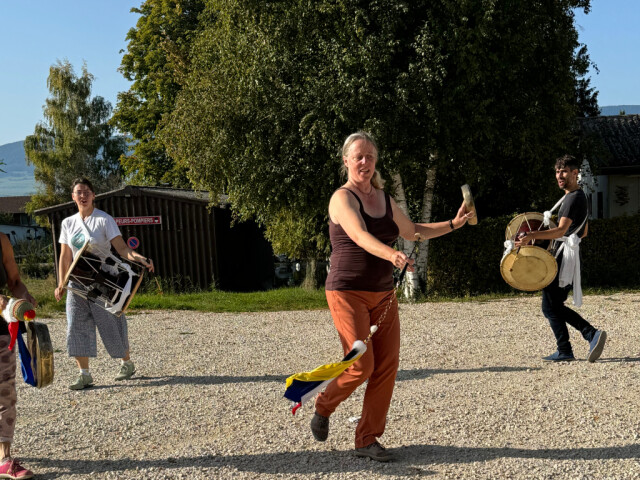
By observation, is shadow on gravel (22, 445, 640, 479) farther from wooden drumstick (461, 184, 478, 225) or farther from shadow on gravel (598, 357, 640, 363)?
shadow on gravel (598, 357, 640, 363)

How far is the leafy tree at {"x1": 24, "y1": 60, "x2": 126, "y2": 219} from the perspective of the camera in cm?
4734

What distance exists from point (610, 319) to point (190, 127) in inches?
396

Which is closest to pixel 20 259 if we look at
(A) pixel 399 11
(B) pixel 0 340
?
(A) pixel 399 11

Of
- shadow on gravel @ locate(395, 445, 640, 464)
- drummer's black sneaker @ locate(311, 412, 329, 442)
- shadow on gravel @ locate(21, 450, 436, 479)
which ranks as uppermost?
drummer's black sneaker @ locate(311, 412, 329, 442)

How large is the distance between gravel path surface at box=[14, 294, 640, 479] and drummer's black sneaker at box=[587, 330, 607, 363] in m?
0.12

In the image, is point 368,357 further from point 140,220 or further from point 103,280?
point 140,220

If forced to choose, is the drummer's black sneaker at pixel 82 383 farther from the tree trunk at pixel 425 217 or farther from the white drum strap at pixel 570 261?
the tree trunk at pixel 425 217

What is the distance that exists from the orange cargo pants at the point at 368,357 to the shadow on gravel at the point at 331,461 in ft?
0.76

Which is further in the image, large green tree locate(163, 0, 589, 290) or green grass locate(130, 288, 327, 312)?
green grass locate(130, 288, 327, 312)

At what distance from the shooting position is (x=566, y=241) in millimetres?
6906

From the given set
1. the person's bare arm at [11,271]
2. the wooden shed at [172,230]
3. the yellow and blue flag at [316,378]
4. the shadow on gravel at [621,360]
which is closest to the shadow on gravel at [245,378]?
the shadow on gravel at [621,360]

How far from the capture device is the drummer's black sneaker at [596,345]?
671cm

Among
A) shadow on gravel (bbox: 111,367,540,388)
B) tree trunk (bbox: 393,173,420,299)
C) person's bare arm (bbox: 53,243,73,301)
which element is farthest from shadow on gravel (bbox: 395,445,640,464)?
tree trunk (bbox: 393,173,420,299)

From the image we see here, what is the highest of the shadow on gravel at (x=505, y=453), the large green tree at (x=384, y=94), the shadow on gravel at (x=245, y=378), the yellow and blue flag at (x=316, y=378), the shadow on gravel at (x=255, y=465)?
the large green tree at (x=384, y=94)
